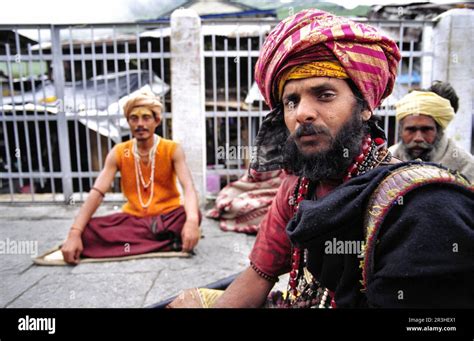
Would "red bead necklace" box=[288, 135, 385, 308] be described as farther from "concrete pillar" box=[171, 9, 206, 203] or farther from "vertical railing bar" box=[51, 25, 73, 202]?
"vertical railing bar" box=[51, 25, 73, 202]

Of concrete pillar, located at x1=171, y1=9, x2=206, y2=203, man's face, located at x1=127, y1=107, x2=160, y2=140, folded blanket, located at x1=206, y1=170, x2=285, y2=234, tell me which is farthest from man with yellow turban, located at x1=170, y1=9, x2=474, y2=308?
concrete pillar, located at x1=171, y1=9, x2=206, y2=203

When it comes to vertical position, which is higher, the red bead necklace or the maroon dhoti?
the red bead necklace

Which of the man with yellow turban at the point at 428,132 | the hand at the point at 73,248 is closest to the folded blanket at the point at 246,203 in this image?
the hand at the point at 73,248

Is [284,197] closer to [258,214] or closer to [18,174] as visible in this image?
[258,214]

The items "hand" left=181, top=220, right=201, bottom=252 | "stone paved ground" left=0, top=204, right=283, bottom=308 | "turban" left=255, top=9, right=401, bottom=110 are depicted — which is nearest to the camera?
"turban" left=255, top=9, right=401, bottom=110

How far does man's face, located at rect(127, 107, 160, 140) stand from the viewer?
3.86 meters

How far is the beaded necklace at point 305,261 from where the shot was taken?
1.29 meters

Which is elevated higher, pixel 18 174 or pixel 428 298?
pixel 428 298

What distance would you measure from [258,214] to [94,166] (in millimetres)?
3155

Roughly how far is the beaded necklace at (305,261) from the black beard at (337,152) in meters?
0.03

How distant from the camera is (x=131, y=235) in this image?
385 centimetres

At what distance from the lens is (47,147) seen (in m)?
6.14

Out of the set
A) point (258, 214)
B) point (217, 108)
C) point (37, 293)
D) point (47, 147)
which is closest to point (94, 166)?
point (47, 147)

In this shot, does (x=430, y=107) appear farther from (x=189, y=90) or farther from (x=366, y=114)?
(x=189, y=90)
